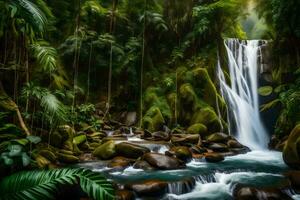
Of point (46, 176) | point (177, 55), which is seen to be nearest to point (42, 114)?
point (46, 176)

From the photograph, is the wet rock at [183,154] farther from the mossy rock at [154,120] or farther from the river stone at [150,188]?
the mossy rock at [154,120]

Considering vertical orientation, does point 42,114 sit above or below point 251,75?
below

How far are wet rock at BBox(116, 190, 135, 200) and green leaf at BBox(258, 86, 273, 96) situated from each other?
34.2 ft

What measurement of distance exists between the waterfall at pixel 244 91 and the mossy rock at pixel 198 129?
1.66 metres

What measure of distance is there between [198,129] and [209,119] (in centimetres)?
78

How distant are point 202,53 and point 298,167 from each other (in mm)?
8599

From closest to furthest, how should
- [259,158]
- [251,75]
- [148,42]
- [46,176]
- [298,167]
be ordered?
[46,176] < [298,167] < [259,158] < [251,75] < [148,42]

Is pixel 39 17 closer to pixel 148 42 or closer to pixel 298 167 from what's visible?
pixel 298 167

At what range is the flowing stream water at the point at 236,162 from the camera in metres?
6.85

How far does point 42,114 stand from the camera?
26.8 feet

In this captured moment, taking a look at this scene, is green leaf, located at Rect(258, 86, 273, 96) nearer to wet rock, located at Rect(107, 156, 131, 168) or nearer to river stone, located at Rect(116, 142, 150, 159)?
river stone, located at Rect(116, 142, 150, 159)

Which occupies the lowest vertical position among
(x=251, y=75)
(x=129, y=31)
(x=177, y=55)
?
(x=251, y=75)

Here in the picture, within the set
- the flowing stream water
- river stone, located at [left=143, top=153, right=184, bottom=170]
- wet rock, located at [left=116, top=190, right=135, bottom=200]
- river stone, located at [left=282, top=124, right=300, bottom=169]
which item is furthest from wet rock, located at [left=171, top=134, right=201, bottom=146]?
wet rock, located at [left=116, top=190, right=135, bottom=200]

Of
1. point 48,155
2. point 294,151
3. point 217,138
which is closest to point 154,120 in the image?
point 217,138
